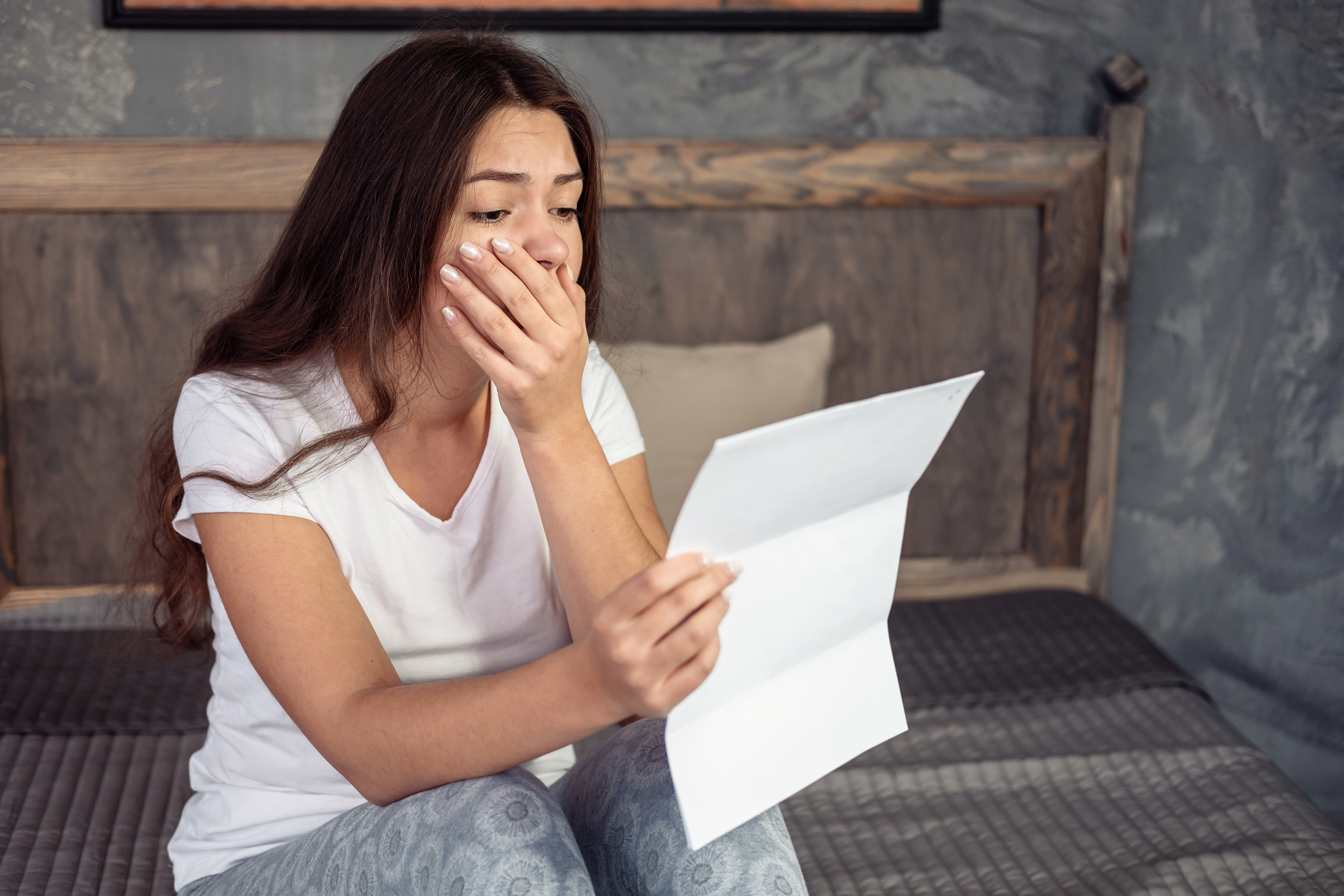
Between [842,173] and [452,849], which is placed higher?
[842,173]

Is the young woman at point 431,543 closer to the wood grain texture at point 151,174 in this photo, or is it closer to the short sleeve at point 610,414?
the short sleeve at point 610,414

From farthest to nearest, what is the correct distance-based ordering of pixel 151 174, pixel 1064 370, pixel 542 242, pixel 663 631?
pixel 1064 370 → pixel 151 174 → pixel 542 242 → pixel 663 631

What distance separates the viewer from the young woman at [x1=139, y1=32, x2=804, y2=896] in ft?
2.42

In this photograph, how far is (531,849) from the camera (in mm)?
719

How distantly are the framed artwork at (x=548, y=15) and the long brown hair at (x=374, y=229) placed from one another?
26.4 inches

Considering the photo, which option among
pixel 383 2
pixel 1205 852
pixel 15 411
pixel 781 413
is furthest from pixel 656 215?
pixel 1205 852

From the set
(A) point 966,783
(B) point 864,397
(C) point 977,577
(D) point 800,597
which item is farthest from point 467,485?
(C) point 977,577

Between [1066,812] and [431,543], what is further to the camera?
[1066,812]

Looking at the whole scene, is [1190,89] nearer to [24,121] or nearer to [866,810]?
[866,810]

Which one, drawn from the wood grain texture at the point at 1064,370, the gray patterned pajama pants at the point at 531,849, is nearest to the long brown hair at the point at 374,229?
the gray patterned pajama pants at the point at 531,849

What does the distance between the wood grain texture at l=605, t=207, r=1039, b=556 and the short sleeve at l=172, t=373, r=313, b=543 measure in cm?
86

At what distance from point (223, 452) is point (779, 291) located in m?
1.10

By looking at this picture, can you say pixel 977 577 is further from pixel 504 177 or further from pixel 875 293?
pixel 504 177

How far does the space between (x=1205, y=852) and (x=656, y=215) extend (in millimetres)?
1154
